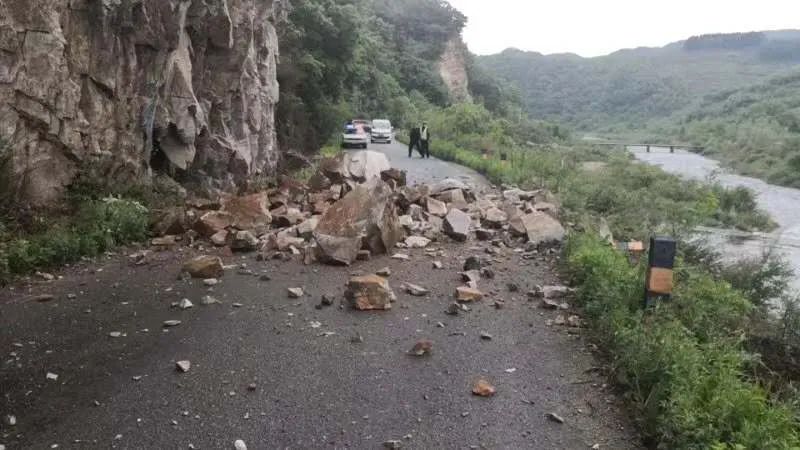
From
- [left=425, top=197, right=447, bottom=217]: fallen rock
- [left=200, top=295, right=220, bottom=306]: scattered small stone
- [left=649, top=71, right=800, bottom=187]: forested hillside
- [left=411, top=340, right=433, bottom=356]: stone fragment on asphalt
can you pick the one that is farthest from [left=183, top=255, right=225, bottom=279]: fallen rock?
[left=649, top=71, right=800, bottom=187]: forested hillside

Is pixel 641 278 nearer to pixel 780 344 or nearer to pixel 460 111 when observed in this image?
pixel 780 344

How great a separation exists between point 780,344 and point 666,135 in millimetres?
62525

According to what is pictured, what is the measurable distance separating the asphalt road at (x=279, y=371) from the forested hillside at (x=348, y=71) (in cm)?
1512

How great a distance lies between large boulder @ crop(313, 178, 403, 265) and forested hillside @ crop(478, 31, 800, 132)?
78505 mm

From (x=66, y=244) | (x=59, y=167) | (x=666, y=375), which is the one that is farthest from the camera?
(x=59, y=167)

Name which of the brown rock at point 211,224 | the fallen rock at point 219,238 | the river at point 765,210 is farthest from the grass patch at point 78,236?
the river at point 765,210

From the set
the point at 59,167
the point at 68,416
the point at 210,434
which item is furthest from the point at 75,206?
the point at 210,434

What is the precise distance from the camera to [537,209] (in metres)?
11.4

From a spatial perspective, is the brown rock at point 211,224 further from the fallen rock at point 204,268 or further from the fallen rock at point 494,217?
the fallen rock at point 494,217

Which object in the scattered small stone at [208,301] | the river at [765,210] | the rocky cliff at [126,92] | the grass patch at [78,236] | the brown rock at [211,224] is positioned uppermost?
the rocky cliff at [126,92]

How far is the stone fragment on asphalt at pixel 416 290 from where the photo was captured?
7293mm

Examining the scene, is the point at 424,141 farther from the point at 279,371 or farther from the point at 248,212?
the point at 279,371

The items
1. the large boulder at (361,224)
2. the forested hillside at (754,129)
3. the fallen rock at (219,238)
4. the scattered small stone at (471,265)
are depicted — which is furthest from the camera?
the forested hillside at (754,129)

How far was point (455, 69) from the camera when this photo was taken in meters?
65.9
